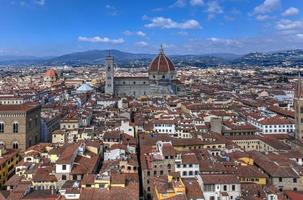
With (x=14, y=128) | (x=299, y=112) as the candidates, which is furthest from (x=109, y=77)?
(x=299, y=112)

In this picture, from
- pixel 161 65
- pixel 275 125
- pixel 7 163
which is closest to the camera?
pixel 7 163

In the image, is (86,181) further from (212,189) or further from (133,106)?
(133,106)

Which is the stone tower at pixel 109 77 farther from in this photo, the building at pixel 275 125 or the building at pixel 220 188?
the building at pixel 220 188

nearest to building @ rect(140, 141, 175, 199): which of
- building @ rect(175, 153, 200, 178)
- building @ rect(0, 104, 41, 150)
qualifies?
building @ rect(175, 153, 200, 178)

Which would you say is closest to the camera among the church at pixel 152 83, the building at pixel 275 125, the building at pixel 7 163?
the building at pixel 7 163

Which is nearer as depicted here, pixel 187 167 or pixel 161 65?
pixel 187 167

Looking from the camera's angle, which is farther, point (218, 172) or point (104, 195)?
point (218, 172)

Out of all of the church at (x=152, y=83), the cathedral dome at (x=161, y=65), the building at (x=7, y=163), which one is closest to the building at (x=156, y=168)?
the building at (x=7, y=163)

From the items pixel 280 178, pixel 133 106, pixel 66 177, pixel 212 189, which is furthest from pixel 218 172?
pixel 133 106

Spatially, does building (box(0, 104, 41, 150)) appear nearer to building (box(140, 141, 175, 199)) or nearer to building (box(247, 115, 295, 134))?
building (box(140, 141, 175, 199))

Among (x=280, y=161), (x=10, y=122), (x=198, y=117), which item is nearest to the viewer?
(x=280, y=161)

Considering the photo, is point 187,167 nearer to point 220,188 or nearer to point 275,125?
point 220,188
